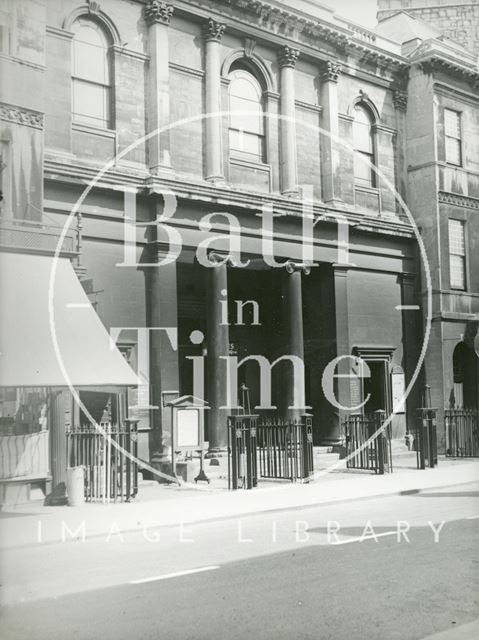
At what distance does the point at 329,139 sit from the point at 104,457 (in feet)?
44.0

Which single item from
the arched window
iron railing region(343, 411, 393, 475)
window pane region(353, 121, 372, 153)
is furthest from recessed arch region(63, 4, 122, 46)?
iron railing region(343, 411, 393, 475)

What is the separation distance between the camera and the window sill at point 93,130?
61.9 feet

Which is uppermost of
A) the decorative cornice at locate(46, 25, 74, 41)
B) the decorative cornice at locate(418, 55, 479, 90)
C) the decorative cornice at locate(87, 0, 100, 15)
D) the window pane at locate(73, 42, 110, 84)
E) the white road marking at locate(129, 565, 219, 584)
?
the decorative cornice at locate(418, 55, 479, 90)

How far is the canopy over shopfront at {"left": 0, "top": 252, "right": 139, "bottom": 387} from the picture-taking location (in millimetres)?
12141

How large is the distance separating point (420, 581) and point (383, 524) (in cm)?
408

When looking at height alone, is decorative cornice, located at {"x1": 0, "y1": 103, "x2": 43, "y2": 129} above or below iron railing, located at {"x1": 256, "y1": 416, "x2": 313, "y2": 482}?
above

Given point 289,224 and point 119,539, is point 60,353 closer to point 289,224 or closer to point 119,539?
point 119,539

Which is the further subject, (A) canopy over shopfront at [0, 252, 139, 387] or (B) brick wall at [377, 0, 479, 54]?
(B) brick wall at [377, 0, 479, 54]

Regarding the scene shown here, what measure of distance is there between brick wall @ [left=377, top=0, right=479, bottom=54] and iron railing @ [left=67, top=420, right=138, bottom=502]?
20885 mm

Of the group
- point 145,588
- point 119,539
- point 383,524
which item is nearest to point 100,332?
point 119,539

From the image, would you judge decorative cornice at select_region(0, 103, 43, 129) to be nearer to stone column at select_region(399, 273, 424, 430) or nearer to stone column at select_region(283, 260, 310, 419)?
stone column at select_region(283, 260, 310, 419)

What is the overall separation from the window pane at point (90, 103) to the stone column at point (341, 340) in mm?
8434

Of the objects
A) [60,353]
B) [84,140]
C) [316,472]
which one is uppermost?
[84,140]

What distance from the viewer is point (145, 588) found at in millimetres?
8062
